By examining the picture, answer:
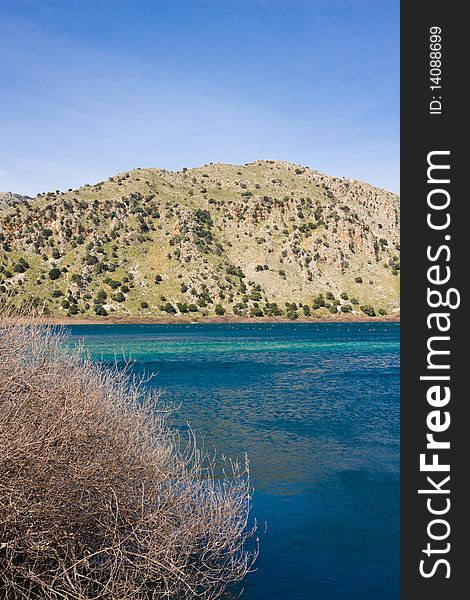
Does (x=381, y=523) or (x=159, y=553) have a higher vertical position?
(x=159, y=553)

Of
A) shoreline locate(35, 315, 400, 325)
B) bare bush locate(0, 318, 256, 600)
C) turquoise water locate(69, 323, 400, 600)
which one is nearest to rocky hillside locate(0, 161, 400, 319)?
shoreline locate(35, 315, 400, 325)

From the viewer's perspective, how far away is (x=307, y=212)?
107562 mm

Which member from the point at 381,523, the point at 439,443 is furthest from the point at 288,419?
the point at 439,443

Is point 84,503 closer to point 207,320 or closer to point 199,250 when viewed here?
point 207,320

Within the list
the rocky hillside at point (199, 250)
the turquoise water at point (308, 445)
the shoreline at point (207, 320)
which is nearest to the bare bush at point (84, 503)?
the turquoise water at point (308, 445)

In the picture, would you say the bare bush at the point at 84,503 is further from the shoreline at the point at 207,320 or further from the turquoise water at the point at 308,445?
the shoreline at the point at 207,320

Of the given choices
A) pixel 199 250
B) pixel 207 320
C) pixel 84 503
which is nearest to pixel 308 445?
pixel 84 503

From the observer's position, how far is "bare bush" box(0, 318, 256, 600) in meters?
8.21

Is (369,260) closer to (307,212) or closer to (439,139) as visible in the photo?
(307,212)

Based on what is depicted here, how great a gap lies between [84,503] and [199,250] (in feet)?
291

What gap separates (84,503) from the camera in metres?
8.73

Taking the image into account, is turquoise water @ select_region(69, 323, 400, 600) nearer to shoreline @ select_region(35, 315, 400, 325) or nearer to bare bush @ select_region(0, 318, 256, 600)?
bare bush @ select_region(0, 318, 256, 600)

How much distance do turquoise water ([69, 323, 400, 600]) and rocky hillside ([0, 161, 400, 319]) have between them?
104 ft

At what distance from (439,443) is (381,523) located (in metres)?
6.49
